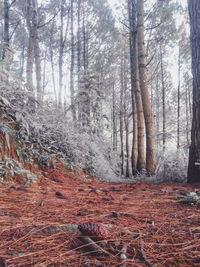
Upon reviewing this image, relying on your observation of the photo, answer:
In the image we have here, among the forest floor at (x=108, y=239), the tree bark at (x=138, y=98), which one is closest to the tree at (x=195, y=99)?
the forest floor at (x=108, y=239)

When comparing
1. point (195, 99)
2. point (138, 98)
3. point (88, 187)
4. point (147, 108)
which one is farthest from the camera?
point (138, 98)

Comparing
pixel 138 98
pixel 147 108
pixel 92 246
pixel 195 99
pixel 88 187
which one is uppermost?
pixel 138 98

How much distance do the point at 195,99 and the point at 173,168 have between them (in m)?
1.55

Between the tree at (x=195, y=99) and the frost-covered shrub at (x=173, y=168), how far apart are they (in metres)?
0.72

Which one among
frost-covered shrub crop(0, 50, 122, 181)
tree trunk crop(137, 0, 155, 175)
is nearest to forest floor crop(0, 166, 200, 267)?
frost-covered shrub crop(0, 50, 122, 181)

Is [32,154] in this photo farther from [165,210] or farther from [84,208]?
[165,210]

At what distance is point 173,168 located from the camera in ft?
12.9

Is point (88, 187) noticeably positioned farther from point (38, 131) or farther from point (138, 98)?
point (138, 98)

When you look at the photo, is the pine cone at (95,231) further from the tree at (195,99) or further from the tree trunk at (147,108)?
the tree trunk at (147,108)

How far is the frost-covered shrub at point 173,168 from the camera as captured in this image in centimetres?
387

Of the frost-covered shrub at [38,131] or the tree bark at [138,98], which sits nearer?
the frost-covered shrub at [38,131]

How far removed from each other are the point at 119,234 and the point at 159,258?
0.87ft

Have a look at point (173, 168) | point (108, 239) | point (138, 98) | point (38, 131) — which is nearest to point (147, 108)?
point (138, 98)

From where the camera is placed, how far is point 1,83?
300cm
